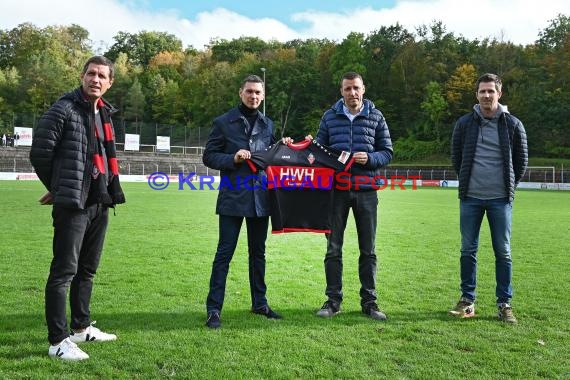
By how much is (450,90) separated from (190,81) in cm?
3745

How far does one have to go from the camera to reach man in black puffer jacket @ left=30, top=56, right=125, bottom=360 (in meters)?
4.02

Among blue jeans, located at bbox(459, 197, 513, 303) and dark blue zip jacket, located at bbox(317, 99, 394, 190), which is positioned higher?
dark blue zip jacket, located at bbox(317, 99, 394, 190)

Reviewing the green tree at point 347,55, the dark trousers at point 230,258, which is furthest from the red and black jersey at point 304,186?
the green tree at point 347,55

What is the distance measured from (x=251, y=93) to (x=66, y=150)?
1.71 m

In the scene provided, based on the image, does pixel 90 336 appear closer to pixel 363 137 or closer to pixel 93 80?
pixel 93 80

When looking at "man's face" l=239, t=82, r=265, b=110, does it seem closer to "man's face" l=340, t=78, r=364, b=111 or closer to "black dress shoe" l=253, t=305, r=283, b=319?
"man's face" l=340, t=78, r=364, b=111

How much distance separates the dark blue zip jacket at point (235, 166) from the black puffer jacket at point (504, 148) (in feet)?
6.51

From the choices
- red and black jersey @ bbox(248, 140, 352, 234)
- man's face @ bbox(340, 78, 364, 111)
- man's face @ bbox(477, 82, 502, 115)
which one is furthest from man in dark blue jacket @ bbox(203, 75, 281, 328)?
man's face @ bbox(477, 82, 502, 115)

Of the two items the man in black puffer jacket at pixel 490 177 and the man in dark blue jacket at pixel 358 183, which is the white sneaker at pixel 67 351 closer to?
the man in dark blue jacket at pixel 358 183

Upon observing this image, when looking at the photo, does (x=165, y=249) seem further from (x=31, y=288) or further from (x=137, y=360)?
(x=137, y=360)

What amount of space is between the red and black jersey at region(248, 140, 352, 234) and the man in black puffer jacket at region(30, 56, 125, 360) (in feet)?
5.31

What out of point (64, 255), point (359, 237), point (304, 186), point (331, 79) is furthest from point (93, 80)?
point (331, 79)

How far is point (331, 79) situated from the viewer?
71062mm

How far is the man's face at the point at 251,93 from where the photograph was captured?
198 inches
